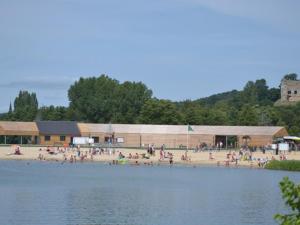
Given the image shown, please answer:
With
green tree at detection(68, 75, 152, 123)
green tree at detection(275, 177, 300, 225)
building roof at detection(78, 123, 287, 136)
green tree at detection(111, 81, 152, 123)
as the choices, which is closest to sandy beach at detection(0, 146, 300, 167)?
building roof at detection(78, 123, 287, 136)

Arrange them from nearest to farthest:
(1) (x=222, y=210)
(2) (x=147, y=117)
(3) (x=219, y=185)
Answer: (1) (x=222, y=210), (3) (x=219, y=185), (2) (x=147, y=117)

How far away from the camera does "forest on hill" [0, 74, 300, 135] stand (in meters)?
101

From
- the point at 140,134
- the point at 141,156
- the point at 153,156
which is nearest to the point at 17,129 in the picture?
the point at 140,134

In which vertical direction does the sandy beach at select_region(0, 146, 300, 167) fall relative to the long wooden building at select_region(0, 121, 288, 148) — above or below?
below

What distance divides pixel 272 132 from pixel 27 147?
Answer: 3054cm

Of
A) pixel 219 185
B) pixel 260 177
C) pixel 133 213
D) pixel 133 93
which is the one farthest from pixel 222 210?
pixel 133 93

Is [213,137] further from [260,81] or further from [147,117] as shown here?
[260,81]

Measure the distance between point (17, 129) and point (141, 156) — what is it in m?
23.5

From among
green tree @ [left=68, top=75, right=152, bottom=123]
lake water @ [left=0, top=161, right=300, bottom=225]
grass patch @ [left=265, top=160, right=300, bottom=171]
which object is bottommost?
lake water @ [left=0, top=161, right=300, bottom=225]

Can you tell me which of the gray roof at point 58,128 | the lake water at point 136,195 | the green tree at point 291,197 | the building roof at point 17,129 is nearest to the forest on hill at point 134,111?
the gray roof at point 58,128

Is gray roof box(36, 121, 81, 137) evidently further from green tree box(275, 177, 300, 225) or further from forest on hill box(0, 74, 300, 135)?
green tree box(275, 177, 300, 225)

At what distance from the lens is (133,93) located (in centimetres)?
11375

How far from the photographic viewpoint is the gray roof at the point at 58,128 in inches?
3706

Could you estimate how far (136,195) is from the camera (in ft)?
142
